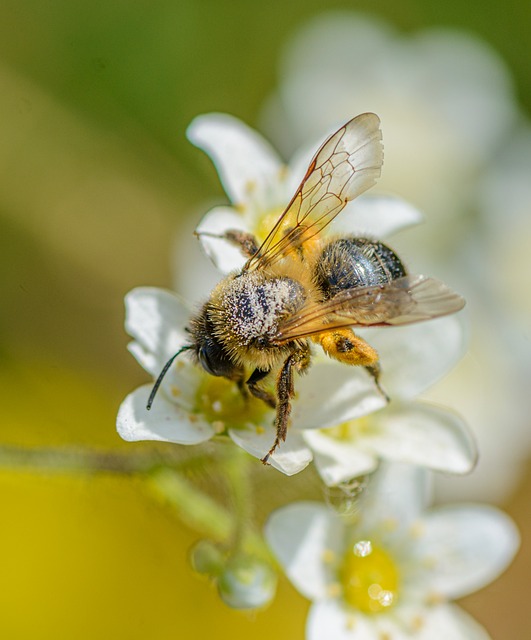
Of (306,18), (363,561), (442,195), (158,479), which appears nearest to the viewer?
(158,479)

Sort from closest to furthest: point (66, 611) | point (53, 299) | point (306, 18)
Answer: point (66, 611) < point (53, 299) < point (306, 18)

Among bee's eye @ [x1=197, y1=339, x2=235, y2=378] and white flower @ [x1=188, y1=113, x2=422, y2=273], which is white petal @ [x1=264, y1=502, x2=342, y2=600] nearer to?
bee's eye @ [x1=197, y1=339, x2=235, y2=378]

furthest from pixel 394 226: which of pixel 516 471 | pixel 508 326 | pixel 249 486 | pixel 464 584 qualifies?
pixel 516 471

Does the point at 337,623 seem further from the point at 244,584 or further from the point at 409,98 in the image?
the point at 409,98

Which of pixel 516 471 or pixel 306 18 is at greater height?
pixel 306 18

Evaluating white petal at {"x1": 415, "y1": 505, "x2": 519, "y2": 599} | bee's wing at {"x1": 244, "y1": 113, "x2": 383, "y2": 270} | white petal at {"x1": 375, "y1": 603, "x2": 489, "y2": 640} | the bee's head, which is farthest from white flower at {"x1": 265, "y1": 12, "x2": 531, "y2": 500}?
the bee's head

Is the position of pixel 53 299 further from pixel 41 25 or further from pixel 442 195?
pixel 442 195

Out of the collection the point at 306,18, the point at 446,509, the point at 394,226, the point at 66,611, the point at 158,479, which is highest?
the point at 306,18
